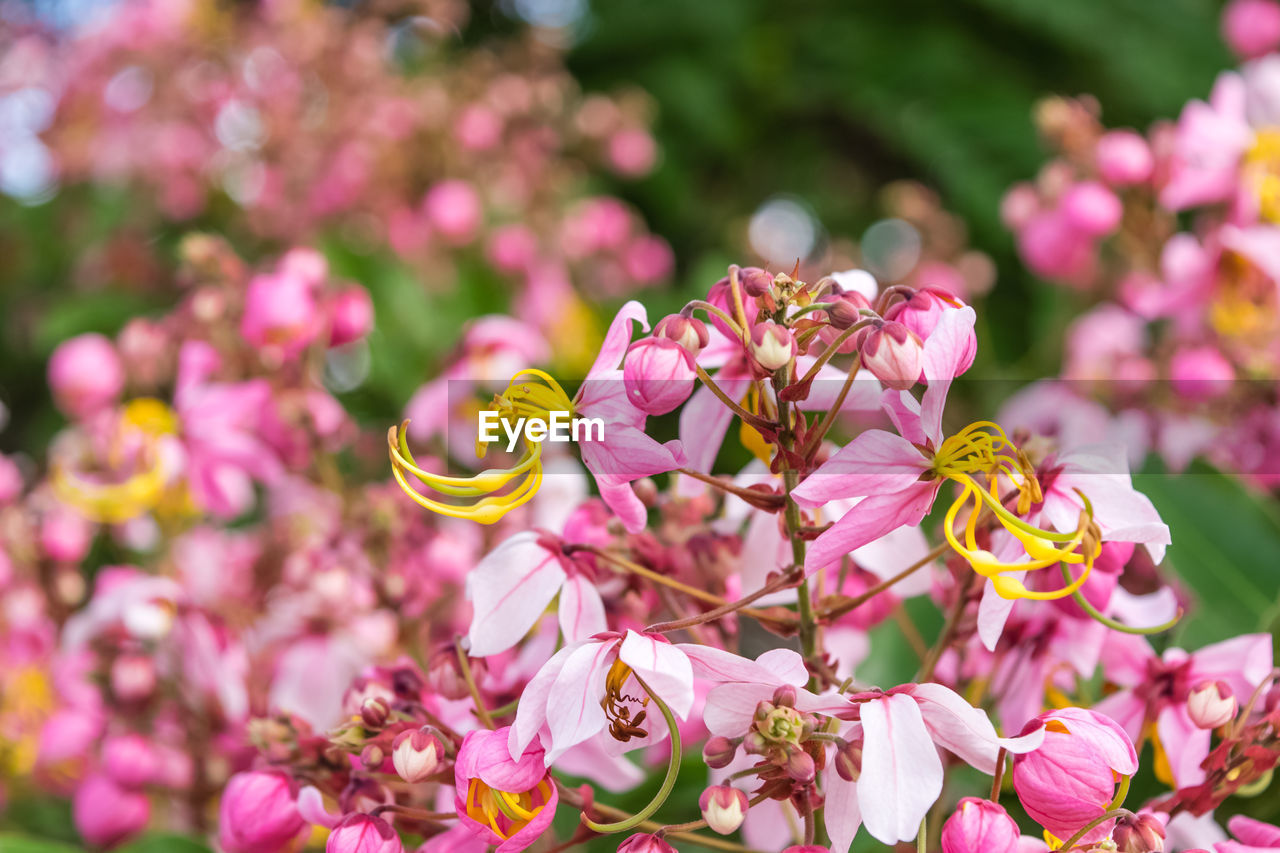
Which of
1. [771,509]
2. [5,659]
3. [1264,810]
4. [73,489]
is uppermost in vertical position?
[771,509]

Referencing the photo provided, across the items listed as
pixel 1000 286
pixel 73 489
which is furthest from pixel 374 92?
pixel 1000 286

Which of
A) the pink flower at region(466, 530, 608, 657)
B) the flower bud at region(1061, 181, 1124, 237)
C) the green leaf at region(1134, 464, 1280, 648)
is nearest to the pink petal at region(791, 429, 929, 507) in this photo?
the pink flower at region(466, 530, 608, 657)

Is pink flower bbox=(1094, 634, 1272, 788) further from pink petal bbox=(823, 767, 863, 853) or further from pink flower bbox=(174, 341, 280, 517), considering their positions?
pink flower bbox=(174, 341, 280, 517)

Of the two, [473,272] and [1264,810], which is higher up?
[1264,810]

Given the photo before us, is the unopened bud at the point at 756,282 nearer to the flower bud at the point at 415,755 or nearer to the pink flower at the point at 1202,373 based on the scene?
the flower bud at the point at 415,755

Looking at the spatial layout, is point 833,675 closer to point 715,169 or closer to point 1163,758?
point 1163,758

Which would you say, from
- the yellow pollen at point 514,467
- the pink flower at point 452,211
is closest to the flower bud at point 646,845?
the yellow pollen at point 514,467
